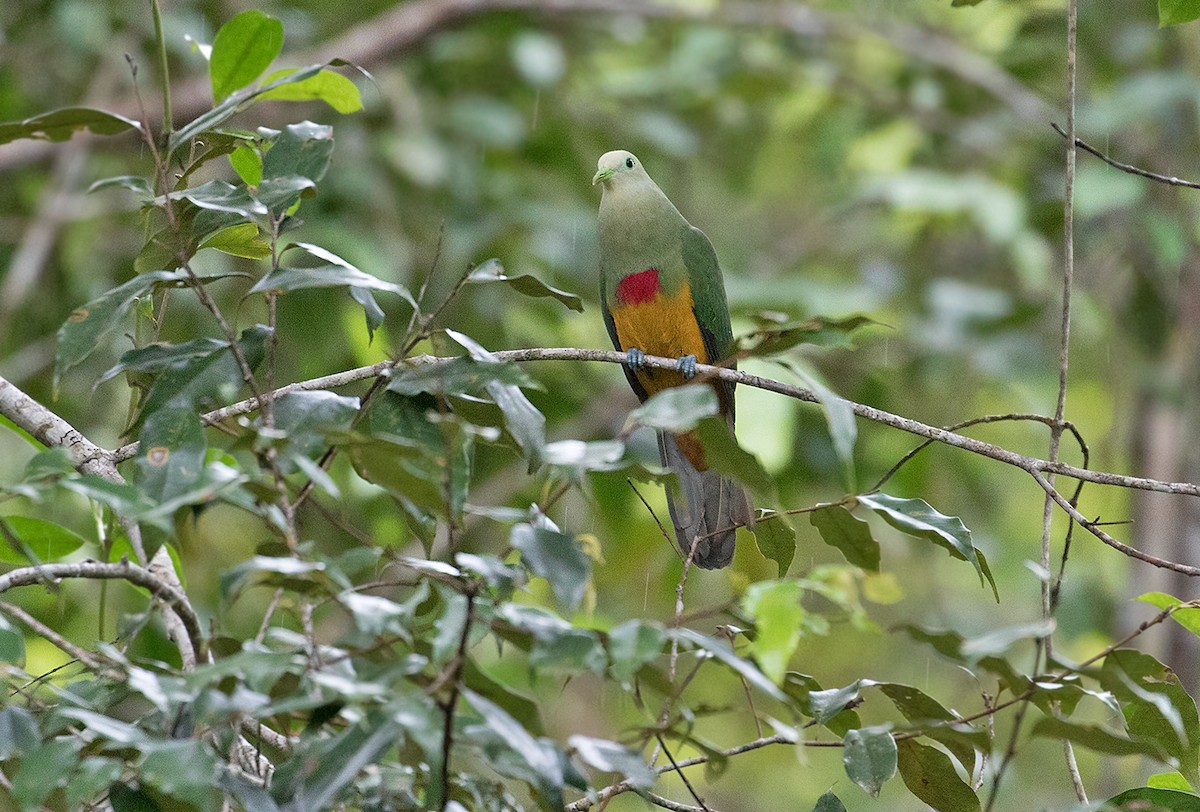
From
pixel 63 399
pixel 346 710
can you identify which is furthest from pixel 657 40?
pixel 346 710

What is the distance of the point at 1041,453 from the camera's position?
620 cm

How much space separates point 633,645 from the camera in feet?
4.07

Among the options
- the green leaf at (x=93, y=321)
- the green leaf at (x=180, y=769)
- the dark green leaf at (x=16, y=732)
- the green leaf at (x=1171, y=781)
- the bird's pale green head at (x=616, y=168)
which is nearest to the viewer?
the green leaf at (x=180, y=769)

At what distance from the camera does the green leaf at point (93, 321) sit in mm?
1537

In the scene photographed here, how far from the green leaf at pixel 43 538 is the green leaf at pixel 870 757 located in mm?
1234

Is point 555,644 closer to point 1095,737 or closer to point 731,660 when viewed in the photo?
point 731,660

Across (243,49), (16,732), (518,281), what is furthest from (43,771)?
(243,49)

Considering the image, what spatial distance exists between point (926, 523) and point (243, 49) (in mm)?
1264

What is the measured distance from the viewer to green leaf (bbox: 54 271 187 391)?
154 centimetres

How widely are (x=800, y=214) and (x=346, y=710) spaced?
7899 mm

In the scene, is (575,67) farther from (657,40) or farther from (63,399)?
(63,399)

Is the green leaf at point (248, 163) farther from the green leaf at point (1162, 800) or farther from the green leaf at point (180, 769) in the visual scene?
the green leaf at point (1162, 800)

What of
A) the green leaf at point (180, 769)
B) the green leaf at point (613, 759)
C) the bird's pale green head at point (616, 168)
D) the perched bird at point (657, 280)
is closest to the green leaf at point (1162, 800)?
the green leaf at point (613, 759)

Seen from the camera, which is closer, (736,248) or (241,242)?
(241,242)
